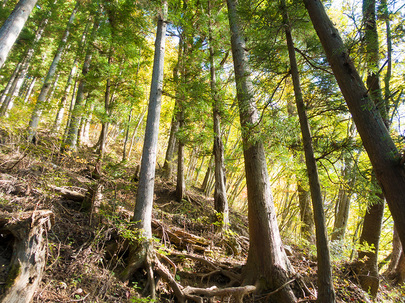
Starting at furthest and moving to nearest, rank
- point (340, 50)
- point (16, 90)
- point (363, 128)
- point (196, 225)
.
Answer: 1. point (16, 90)
2. point (196, 225)
3. point (340, 50)
4. point (363, 128)

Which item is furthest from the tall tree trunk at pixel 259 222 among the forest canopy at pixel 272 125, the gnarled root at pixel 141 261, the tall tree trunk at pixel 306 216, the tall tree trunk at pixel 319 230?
the tall tree trunk at pixel 306 216

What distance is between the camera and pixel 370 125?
7.79 ft

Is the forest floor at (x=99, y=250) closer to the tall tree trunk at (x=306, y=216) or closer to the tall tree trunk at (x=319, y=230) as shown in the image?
the tall tree trunk at (x=319, y=230)

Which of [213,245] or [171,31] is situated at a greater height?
[171,31]

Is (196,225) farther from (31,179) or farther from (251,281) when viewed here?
(31,179)

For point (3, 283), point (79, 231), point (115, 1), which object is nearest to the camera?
point (3, 283)

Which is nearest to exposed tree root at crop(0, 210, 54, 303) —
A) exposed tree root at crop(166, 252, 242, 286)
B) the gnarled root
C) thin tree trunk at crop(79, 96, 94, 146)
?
the gnarled root

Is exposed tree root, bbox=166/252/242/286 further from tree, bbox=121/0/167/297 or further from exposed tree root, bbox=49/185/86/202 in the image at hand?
exposed tree root, bbox=49/185/86/202

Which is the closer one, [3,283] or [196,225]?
[3,283]

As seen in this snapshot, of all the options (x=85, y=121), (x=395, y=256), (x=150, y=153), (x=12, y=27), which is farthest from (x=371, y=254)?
(x=85, y=121)

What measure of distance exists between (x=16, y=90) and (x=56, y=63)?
325 centimetres

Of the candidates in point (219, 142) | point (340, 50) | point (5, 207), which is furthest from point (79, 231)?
point (340, 50)

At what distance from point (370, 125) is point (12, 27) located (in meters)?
7.01

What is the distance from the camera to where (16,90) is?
1030cm
